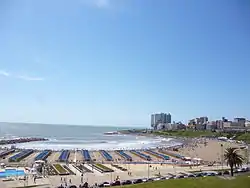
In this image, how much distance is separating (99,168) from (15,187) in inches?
667

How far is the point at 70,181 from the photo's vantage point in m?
37.9

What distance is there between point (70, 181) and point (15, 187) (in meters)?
6.58

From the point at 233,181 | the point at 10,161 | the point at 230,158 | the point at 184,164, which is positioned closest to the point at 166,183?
the point at 233,181

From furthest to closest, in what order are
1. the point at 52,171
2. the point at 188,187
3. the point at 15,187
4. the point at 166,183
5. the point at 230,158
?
1. the point at 52,171
2. the point at 230,158
3. the point at 15,187
4. the point at 166,183
5. the point at 188,187

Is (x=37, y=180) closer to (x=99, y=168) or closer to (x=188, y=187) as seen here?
(x=99, y=168)

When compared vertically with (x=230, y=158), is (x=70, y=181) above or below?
below

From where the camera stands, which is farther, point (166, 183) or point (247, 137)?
point (247, 137)

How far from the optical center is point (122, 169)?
48438mm

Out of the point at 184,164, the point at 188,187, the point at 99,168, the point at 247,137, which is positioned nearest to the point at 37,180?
the point at 99,168

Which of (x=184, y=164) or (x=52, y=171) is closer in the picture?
(x=52, y=171)

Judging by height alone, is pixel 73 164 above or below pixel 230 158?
below

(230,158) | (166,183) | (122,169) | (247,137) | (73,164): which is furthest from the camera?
(247,137)

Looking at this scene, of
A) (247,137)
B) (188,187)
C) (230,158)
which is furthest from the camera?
(247,137)

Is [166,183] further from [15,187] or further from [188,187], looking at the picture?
[15,187]
